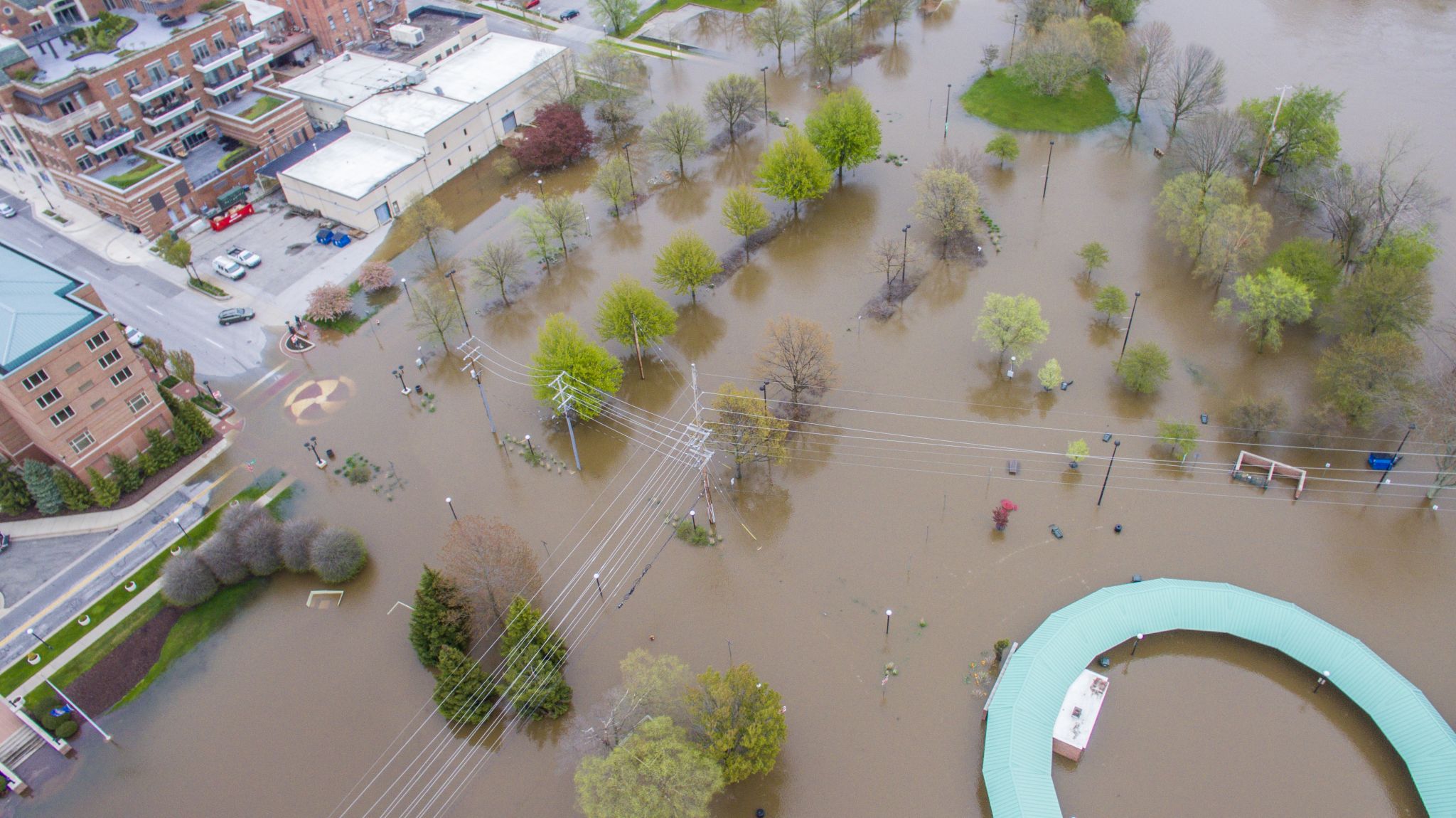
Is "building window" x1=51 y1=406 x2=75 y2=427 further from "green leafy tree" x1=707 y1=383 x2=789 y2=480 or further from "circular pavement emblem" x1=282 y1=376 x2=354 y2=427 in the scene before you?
"green leafy tree" x1=707 y1=383 x2=789 y2=480

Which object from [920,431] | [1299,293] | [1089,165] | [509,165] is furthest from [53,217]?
[1299,293]

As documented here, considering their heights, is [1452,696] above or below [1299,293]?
below

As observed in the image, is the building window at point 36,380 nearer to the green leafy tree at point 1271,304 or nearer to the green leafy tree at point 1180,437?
the green leafy tree at point 1180,437

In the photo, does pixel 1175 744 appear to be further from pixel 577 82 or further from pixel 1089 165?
pixel 577 82

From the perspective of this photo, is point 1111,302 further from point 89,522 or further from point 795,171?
point 89,522

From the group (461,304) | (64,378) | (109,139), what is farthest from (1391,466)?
(109,139)

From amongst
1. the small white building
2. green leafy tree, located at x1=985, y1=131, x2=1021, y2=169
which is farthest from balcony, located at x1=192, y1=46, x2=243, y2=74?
green leafy tree, located at x1=985, y1=131, x2=1021, y2=169

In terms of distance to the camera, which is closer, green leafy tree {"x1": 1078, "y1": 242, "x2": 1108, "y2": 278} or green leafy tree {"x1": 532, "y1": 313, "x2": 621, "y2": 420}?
green leafy tree {"x1": 532, "y1": 313, "x2": 621, "y2": 420}

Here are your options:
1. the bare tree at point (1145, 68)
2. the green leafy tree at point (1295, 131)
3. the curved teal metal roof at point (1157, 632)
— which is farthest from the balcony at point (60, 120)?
the green leafy tree at point (1295, 131)
